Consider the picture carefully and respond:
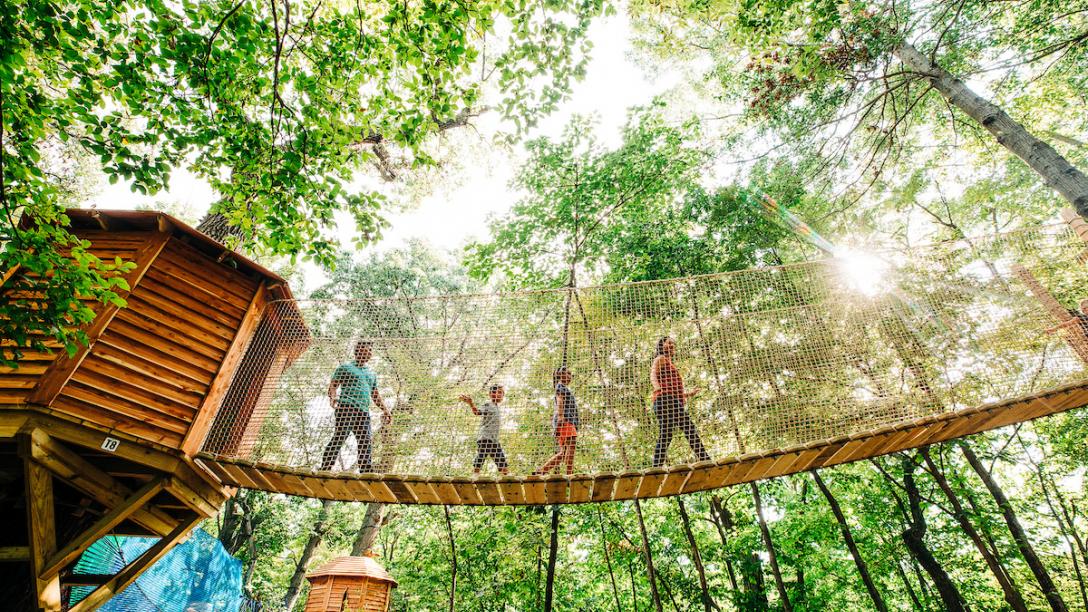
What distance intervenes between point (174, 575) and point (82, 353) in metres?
4.04

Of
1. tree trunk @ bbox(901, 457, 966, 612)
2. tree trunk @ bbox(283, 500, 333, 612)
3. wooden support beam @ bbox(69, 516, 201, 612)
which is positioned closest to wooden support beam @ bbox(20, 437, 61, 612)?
wooden support beam @ bbox(69, 516, 201, 612)

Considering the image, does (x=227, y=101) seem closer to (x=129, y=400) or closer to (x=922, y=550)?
(x=129, y=400)

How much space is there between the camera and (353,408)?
3.92 metres

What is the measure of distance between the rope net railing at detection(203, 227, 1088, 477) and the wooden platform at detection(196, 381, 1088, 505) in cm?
23

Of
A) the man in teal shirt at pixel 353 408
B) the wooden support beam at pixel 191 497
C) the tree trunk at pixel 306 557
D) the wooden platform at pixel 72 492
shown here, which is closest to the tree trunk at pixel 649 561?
the man in teal shirt at pixel 353 408

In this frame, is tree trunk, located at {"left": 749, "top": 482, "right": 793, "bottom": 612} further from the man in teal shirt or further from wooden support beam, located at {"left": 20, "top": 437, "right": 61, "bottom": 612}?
wooden support beam, located at {"left": 20, "top": 437, "right": 61, "bottom": 612}

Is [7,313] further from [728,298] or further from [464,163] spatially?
[464,163]

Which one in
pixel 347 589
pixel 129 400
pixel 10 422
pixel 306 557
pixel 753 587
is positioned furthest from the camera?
pixel 306 557

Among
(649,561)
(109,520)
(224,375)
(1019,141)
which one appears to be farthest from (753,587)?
(109,520)

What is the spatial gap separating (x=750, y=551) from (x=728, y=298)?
3619mm

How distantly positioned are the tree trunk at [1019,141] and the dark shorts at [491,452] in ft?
17.1

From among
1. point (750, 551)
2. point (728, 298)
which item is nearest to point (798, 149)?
point (728, 298)

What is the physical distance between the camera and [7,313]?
2393mm

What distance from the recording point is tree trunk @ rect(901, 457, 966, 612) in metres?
5.92
